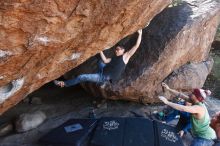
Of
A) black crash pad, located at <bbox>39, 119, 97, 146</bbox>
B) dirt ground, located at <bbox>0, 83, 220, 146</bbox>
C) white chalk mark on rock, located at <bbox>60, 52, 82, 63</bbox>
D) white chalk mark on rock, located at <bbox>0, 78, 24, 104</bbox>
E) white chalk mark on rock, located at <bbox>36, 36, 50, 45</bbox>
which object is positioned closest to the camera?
white chalk mark on rock, located at <bbox>36, 36, 50, 45</bbox>

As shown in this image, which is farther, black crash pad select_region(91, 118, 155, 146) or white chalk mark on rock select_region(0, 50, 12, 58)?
black crash pad select_region(91, 118, 155, 146)

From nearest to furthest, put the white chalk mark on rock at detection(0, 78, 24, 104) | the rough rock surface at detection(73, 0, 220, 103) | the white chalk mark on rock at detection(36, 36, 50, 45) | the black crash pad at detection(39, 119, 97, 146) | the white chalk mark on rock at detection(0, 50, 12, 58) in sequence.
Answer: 1. the white chalk mark on rock at detection(0, 50, 12, 58)
2. the white chalk mark on rock at detection(36, 36, 50, 45)
3. the white chalk mark on rock at detection(0, 78, 24, 104)
4. the black crash pad at detection(39, 119, 97, 146)
5. the rough rock surface at detection(73, 0, 220, 103)

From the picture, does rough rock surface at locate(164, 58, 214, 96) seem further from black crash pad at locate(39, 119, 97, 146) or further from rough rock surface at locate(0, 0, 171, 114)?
black crash pad at locate(39, 119, 97, 146)

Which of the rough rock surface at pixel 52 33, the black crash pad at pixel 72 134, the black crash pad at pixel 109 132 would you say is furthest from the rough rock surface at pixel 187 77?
the black crash pad at pixel 72 134

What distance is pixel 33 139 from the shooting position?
7625mm

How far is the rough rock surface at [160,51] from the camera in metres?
8.34

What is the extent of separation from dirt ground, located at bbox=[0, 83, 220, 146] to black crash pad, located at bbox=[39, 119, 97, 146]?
799mm

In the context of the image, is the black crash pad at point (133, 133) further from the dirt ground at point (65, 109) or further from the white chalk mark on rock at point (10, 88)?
the white chalk mark on rock at point (10, 88)

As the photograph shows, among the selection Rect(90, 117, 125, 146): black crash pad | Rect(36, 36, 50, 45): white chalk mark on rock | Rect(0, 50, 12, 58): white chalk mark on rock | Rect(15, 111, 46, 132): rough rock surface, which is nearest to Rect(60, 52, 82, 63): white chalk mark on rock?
Rect(36, 36, 50, 45): white chalk mark on rock

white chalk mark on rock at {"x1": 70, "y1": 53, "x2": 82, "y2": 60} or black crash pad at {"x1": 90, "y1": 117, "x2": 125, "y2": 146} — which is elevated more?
white chalk mark on rock at {"x1": 70, "y1": 53, "x2": 82, "y2": 60}

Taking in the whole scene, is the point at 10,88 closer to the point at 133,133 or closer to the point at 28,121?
the point at 28,121

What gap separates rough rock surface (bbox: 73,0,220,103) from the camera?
834 cm

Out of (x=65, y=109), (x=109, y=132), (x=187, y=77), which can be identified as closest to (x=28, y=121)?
(x=65, y=109)

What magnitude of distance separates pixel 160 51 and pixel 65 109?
3.07m
